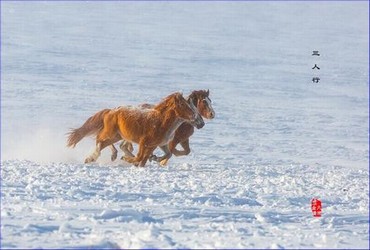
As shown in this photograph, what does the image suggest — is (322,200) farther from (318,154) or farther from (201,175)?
(318,154)

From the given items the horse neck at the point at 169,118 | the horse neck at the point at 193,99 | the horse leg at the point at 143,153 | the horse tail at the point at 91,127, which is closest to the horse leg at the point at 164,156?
the horse leg at the point at 143,153

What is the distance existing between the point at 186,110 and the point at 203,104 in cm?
90

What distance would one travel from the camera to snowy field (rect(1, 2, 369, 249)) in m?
6.79

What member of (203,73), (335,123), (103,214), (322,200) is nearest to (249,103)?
(335,123)

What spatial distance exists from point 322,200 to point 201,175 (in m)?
2.33

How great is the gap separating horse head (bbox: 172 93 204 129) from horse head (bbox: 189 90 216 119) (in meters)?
0.64

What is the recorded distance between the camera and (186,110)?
38.4 feet

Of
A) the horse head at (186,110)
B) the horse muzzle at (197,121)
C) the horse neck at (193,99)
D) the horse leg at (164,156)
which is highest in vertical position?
the horse neck at (193,99)

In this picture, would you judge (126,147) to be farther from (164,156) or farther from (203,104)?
(203,104)

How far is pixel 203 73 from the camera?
35.2 m

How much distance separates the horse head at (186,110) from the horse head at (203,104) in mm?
637

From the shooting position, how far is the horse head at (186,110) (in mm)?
11688

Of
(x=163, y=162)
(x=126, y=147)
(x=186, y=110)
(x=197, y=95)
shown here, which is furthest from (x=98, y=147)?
(x=197, y=95)

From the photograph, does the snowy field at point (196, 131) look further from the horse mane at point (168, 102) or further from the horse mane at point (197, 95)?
the horse mane at point (197, 95)
